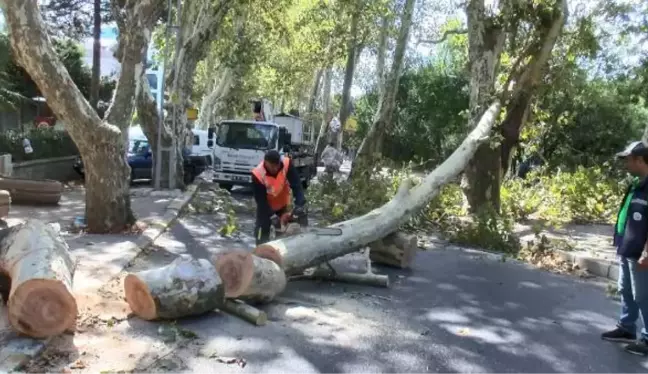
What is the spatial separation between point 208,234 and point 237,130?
942 cm

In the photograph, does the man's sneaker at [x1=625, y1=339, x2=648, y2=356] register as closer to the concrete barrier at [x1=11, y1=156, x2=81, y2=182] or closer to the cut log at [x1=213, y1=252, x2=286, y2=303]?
the cut log at [x1=213, y1=252, x2=286, y2=303]

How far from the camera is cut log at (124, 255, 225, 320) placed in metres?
5.80

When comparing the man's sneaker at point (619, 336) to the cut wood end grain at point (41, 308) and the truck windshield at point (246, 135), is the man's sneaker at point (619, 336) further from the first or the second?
the truck windshield at point (246, 135)

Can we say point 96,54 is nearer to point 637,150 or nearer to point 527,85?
point 527,85

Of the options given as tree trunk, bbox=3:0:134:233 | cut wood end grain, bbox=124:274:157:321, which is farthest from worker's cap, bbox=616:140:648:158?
tree trunk, bbox=3:0:134:233

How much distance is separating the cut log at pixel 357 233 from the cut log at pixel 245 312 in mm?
840

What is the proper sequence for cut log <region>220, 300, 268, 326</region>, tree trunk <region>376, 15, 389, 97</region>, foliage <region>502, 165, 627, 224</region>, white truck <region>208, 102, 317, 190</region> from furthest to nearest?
tree trunk <region>376, 15, 389, 97</region> → white truck <region>208, 102, 317, 190</region> → foliage <region>502, 165, 627, 224</region> → cut log <region>220, 300, 268, 326</region>

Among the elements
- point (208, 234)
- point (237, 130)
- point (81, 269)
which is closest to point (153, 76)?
point (237, 130)

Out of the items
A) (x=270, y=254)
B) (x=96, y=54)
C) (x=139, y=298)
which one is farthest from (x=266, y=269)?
(x=96, y=54)

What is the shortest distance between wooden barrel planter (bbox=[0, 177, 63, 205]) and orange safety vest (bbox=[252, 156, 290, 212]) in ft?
22.9

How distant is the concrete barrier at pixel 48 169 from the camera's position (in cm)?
1706

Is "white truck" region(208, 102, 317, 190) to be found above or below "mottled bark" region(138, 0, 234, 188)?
below

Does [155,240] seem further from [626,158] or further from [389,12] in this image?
[389,12]

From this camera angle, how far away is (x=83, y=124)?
9727 millimetres
